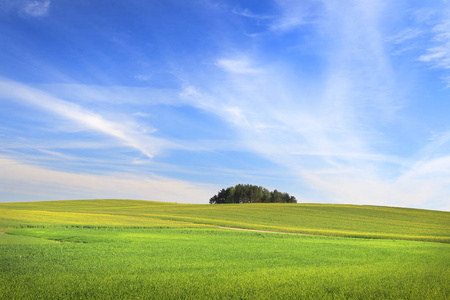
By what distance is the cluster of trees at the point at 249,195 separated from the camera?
13312 cm

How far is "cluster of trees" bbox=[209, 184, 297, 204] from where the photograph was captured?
13312cm

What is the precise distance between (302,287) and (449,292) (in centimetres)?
439

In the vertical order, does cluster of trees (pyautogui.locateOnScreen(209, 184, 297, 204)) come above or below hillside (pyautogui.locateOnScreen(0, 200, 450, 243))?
above

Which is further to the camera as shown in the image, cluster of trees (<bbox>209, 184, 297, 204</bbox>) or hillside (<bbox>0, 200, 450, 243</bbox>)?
cluster of trees (<bbox>209, 184, 297, 204</bbox>)

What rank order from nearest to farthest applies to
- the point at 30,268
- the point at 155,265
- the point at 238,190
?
the point at 30,268
the point at 155,265
the point at 238,190

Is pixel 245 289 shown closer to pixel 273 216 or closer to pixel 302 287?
pixel 302 287

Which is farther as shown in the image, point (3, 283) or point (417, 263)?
point (417, 263)

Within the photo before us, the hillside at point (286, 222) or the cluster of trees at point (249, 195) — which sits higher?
the cluster of trees at point (249, 195)

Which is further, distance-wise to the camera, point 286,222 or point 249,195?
point 249,195

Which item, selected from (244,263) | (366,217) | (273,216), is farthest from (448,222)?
(244,263)

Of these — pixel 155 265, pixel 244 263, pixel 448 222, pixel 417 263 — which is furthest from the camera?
pixel 448 222

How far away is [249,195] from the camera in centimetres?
13312

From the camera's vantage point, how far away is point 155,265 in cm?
1373

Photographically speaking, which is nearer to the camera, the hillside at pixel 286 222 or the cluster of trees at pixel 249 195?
the hillside at pixel 286 222
